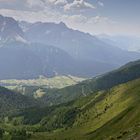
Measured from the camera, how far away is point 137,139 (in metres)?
133
